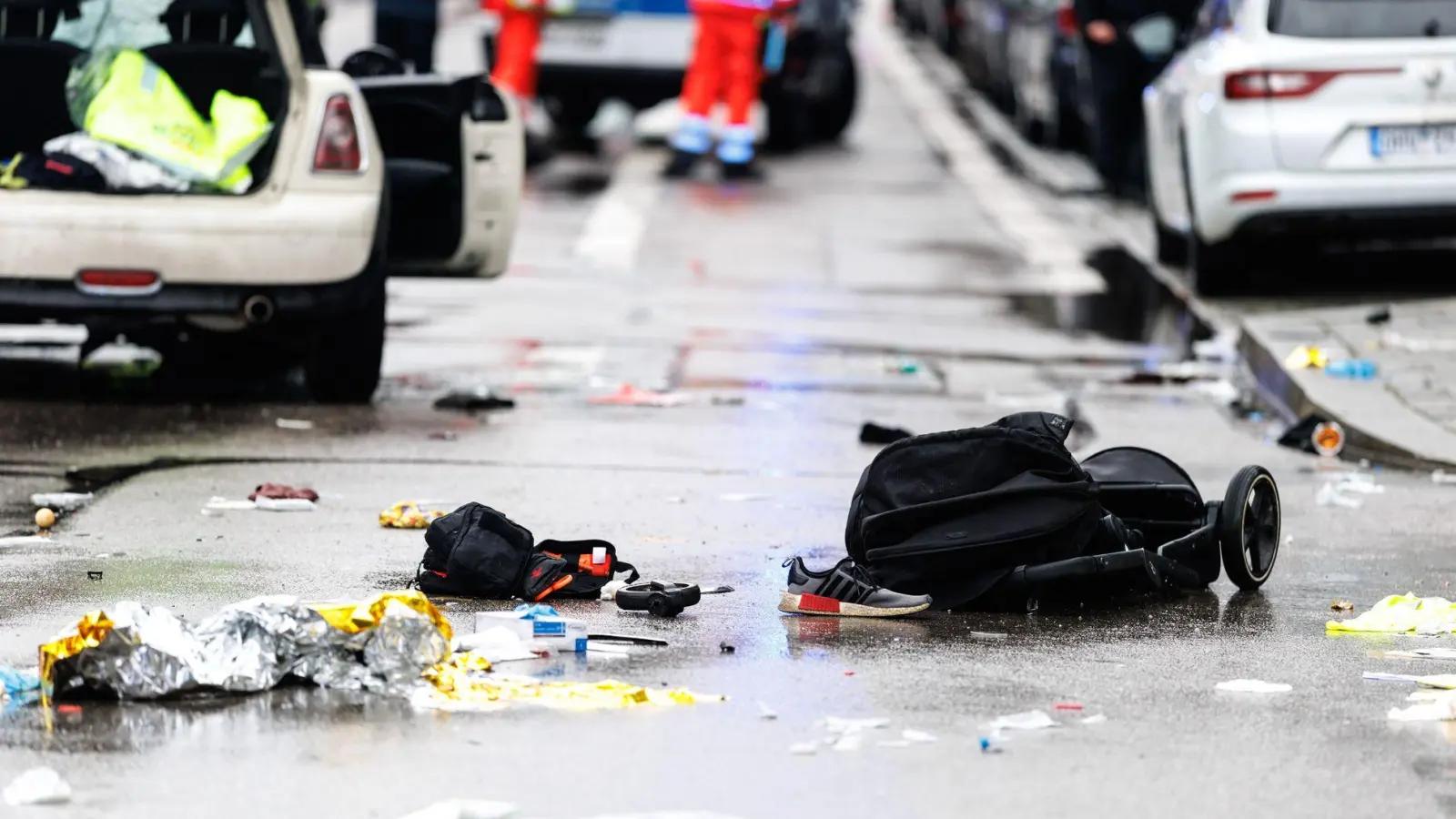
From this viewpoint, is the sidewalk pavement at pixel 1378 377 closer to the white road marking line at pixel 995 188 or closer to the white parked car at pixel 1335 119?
the white parked car at pixel 1335 119

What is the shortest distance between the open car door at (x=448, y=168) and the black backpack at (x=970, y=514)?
4.13m

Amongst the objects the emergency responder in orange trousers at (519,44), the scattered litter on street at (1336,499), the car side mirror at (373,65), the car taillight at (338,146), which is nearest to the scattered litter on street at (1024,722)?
the scattered litter on street at (1336,499)

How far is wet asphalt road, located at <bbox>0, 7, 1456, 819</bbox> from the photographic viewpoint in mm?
4602

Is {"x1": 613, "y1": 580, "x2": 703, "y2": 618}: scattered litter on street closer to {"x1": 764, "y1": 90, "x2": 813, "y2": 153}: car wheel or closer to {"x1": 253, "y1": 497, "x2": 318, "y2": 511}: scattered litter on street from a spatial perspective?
{"x1": 253, "y1": 497, "x2": 318, "y2": 511}: scattered litter on street

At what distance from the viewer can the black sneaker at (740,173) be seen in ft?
61.0

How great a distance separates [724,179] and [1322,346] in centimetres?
820

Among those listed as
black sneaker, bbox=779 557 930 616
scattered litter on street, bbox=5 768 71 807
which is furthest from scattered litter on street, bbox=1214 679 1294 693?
scattered litter on street, bbox=5 768 71 807

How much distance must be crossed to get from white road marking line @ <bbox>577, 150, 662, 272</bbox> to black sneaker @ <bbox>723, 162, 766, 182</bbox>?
18.2 inches

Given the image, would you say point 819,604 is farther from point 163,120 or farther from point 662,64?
point 662,64

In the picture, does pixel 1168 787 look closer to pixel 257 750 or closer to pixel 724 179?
pixel 257 750

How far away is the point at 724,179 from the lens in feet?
61.2

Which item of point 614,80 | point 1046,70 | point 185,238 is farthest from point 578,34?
point 185,238

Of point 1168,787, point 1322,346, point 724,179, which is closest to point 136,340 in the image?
point 1322,346

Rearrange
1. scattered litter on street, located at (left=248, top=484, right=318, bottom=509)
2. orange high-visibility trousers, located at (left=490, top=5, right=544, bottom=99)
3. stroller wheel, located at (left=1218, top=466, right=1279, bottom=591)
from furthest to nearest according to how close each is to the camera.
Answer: orange high-visibility trousers, located at (left=490, top=5, right=544, bottom=99), scattered litter on street, located at (left=248, top=484, right=318, bottom=509), stroller wheel, located at (left=1218, top=466, right=1279, bottom=591)
